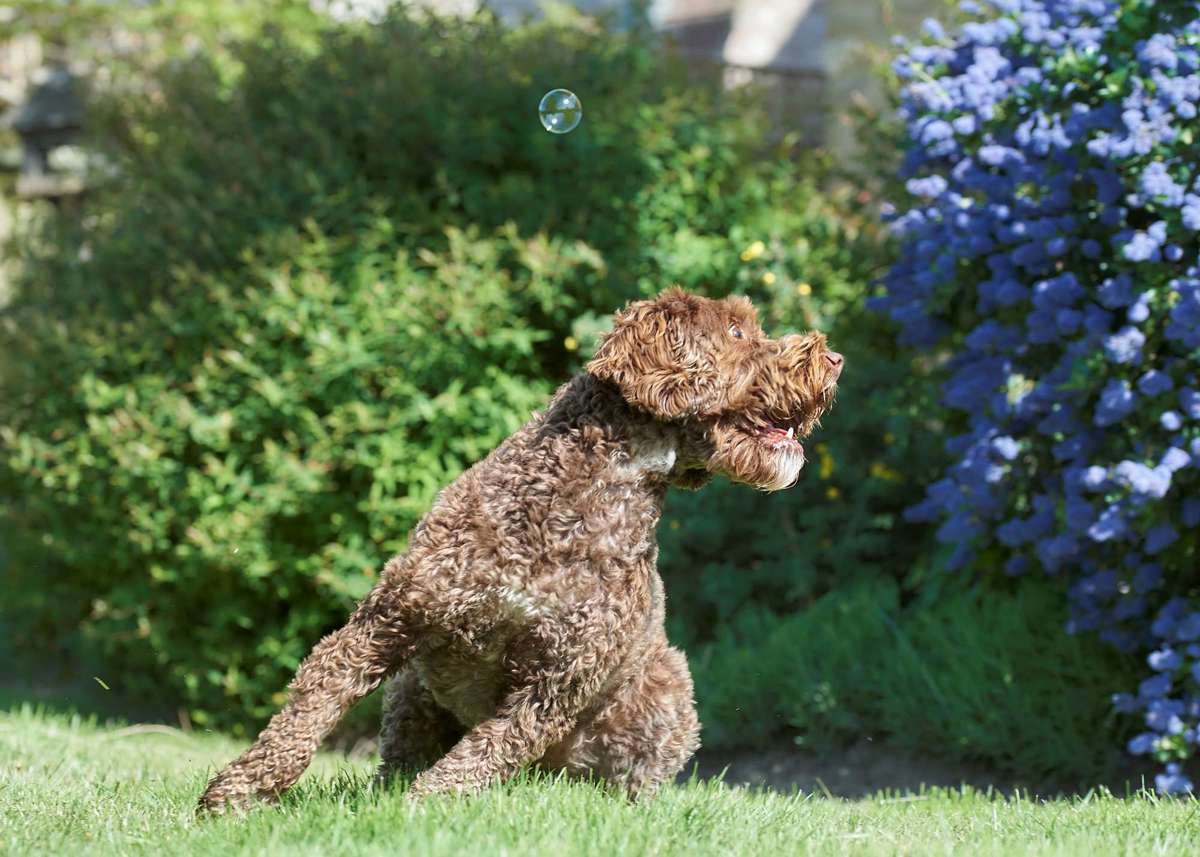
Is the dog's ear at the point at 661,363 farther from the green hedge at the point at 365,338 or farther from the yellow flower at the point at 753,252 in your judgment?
the yellow flower at the point at 753,252

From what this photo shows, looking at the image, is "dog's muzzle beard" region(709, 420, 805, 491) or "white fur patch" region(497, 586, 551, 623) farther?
"dog's muzzle beard" region(709, 420, 805, 491)

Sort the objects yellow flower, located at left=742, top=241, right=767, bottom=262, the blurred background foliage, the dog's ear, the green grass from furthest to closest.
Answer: yellow flower, located at left=742, top=241, right=767, bottom=262, the blurred background foliage, the dog's ear, the green grass

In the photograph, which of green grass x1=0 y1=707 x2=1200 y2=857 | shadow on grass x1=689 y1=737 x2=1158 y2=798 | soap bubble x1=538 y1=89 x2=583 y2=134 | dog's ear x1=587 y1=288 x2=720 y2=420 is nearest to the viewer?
green grass x1=0 y1=707 x2=1200 y2=857

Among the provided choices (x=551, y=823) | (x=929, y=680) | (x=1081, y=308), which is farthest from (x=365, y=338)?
(x=551, y=823)

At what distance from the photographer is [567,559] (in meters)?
3.25

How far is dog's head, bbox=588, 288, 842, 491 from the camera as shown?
331 cm

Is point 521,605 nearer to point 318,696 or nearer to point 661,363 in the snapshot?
point 318,696

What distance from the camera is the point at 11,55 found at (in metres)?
15.7

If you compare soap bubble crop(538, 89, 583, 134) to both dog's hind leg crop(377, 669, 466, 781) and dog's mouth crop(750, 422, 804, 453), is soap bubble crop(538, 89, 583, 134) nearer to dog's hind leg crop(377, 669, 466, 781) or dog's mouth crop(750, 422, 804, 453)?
dog's mouth crop(750, 422, 804, 453)

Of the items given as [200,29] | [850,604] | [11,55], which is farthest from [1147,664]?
[11,55]

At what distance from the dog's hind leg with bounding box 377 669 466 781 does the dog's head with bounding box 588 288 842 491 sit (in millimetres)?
971

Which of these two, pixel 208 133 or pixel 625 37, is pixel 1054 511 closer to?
pixel 625 37

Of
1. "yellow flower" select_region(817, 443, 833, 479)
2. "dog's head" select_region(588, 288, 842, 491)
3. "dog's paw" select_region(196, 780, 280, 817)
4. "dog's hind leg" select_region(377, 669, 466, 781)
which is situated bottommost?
"yellow flower" select_region(817, 443, 833, 479)

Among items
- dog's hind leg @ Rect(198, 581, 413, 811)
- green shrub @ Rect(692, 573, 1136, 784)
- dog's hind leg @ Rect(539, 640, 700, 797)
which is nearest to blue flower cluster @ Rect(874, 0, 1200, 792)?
green shrub @ Rect(692, 573, 1136, 784)
